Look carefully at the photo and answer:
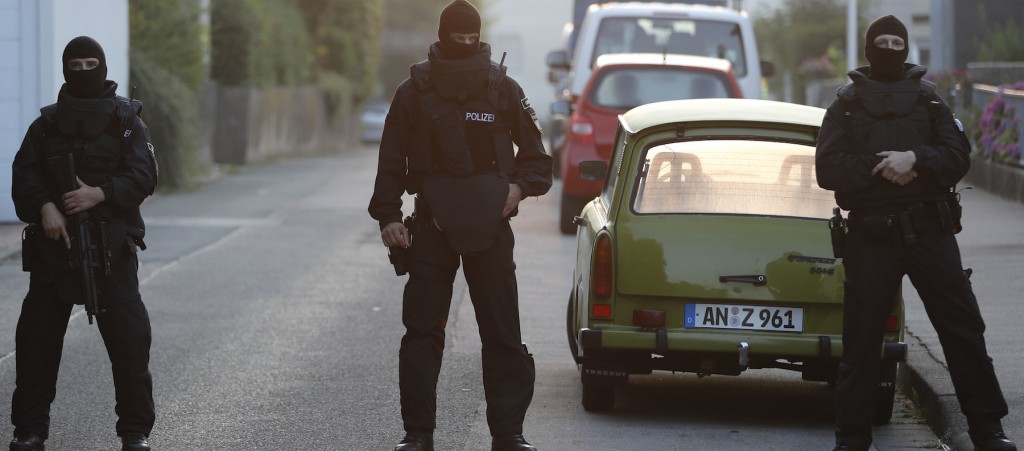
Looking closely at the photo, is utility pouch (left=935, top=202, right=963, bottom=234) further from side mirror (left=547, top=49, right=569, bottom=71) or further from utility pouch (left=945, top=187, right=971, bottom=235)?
side mirror (left=547, top=49, right=569, bottom=71)

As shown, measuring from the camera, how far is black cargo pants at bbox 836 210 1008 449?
632 centimetres

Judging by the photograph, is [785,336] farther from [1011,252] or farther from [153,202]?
[153,202]

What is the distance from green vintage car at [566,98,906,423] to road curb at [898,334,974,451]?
9.0 inches

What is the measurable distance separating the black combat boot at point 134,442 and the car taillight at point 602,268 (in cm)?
206

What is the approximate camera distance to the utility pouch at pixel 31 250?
21.4ft

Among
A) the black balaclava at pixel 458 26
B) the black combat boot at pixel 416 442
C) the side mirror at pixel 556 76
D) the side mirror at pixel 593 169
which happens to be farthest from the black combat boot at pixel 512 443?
the side mirror at pixel 556 76

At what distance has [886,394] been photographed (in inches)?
292

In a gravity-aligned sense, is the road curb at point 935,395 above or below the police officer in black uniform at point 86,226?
below

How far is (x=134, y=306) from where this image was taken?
655cm

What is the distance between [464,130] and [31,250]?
1757mm

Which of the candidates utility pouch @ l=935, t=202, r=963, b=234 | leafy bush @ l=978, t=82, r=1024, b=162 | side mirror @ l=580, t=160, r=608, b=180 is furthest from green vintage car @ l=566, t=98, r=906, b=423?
leafy bush @ l=978, t=82, r=1024, b=162

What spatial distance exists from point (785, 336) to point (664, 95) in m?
8.63

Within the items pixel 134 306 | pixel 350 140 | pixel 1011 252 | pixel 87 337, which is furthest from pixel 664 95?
pixel 350 140

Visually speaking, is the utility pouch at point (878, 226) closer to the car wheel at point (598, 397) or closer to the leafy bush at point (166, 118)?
the car wheel at point (598, 397)
